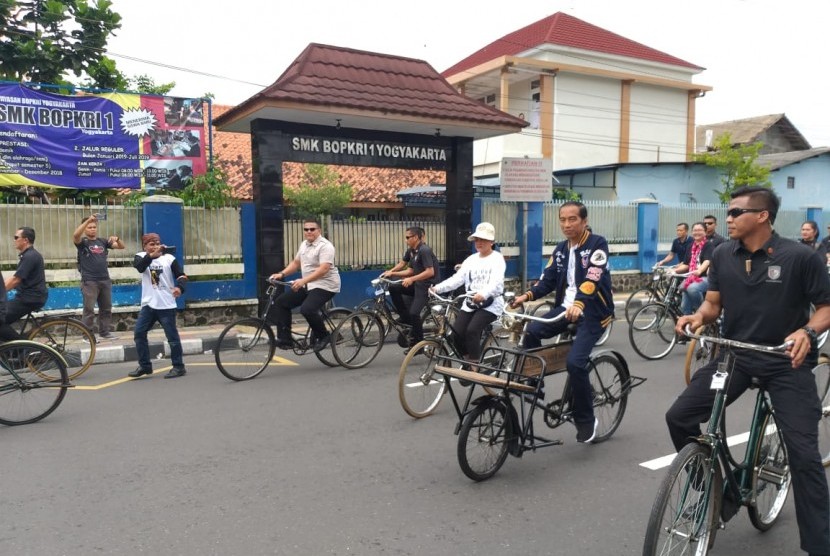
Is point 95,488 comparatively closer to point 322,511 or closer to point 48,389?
point 322,511

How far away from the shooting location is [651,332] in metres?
8.38

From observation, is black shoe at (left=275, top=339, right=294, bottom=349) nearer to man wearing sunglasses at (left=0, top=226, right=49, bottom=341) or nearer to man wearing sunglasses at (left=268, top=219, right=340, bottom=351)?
man wearing sunglasses at (left=268, top=219, right=340, bottom=351)

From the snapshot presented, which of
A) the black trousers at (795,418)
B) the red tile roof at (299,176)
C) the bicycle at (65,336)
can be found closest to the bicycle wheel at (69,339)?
the bicycle at (65,336)

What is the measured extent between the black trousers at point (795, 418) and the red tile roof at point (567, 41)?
24045 millimetres

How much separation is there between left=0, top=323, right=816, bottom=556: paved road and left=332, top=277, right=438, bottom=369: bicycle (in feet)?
4.66

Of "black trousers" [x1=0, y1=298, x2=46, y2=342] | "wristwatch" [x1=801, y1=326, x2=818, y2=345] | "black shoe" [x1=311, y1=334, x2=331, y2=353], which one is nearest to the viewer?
"wristwatch" [x1=801, y1=326, x2=818, y2=345]

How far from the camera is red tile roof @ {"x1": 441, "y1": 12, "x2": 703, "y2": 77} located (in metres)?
26.2

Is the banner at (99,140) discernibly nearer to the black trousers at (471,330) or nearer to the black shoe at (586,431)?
the black trousers at (471,330)

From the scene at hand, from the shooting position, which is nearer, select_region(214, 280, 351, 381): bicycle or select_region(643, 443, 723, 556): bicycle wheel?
select_region(643, 443, 723, 556): bicycle wheel

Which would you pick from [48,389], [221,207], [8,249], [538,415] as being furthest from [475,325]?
[8,249]

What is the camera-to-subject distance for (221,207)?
1093 cm

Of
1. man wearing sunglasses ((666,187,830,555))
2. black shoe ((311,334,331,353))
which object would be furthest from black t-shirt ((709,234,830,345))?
black shoe ((311,334,331,353))

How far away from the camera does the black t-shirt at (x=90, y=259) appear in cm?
919

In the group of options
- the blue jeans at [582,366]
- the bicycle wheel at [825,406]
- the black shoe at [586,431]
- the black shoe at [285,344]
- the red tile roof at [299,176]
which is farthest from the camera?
the red tile roof at [299,176]
